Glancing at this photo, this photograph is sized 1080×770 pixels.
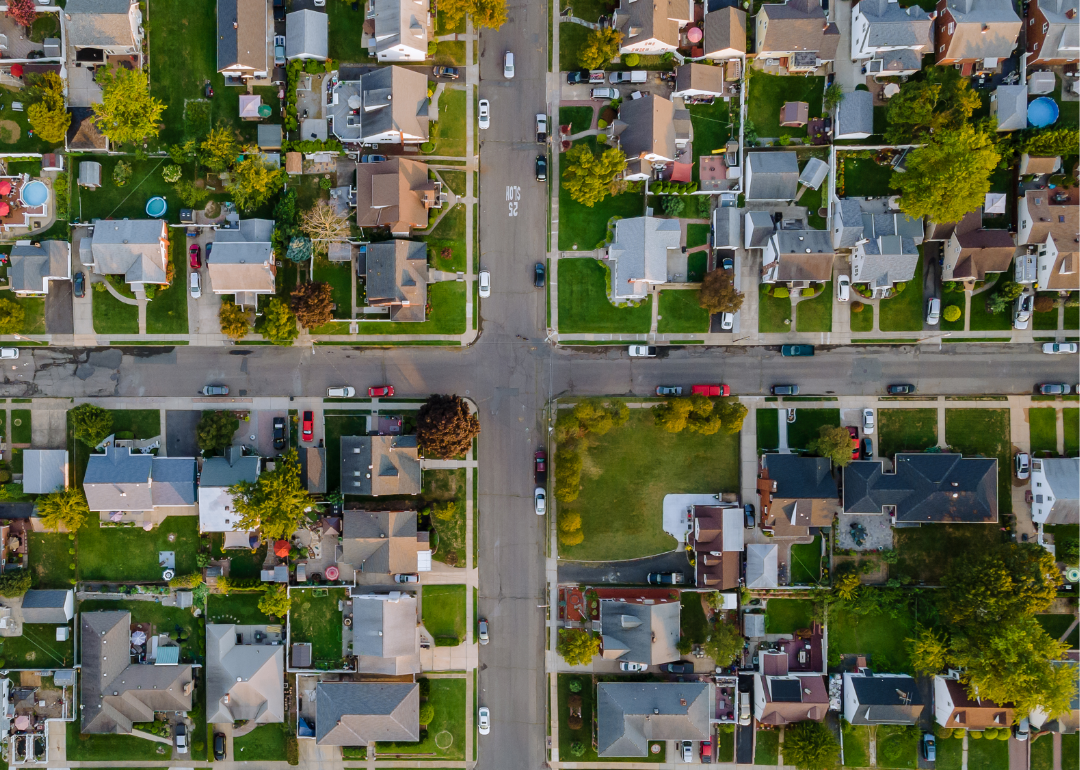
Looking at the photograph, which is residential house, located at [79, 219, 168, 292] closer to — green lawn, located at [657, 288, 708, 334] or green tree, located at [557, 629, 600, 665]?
green lawn, located at [657, 288, 708, 334]

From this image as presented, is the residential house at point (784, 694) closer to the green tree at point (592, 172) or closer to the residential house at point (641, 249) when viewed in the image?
the residential house at point (641, 249)

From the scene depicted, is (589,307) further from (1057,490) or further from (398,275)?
(1057,490)

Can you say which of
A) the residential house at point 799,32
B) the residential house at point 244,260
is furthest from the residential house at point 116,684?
the residential house at point 799,32

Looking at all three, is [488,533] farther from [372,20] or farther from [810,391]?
[372,20]

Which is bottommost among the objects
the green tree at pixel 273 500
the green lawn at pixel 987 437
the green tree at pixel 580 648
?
the green tree at pixel 580 648

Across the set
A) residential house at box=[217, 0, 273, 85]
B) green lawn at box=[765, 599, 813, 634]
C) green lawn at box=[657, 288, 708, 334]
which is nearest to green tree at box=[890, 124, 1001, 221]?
green lawn at box=[657, 288, 708, 334]

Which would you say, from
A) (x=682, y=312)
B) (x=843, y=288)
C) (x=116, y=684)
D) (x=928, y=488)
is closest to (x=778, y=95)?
(x=843, y=288)
